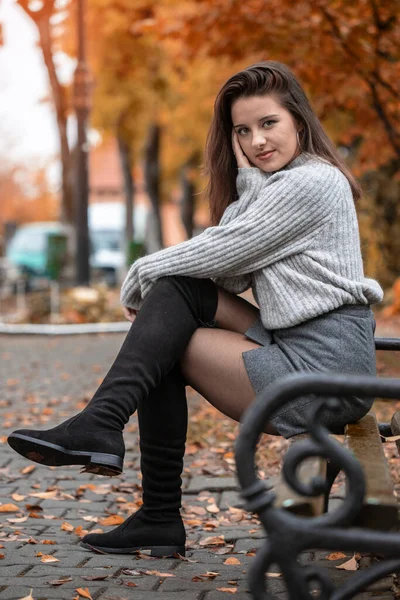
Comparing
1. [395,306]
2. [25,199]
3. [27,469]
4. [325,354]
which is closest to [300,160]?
[325,354]

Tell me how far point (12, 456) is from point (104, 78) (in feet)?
61.9

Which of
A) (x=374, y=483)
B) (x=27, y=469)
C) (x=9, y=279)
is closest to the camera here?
(x=374, y=483)

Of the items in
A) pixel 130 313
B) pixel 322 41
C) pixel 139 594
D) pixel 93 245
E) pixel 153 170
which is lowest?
pixel 139 594

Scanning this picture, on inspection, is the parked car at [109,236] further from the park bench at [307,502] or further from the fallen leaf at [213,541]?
the park bench at [307,502]

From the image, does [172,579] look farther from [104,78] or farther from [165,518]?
[104,78]

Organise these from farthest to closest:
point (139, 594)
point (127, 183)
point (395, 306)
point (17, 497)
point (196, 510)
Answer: point (127, 183) → point (395, 306) → point (17, 497) → point (196, 510) → point (139, 594)

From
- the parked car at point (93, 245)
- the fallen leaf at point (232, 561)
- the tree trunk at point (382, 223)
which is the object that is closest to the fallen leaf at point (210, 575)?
the fallen leaf at point (232, 561)

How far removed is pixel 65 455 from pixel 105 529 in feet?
3.93

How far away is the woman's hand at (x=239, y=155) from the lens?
3633 millimetres

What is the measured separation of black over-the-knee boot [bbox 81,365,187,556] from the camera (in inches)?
136

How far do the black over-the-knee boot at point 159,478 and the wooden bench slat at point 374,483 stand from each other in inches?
25.0

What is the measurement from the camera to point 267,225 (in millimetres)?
3307

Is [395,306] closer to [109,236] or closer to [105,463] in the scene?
[105,463]

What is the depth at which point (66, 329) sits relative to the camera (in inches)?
525
